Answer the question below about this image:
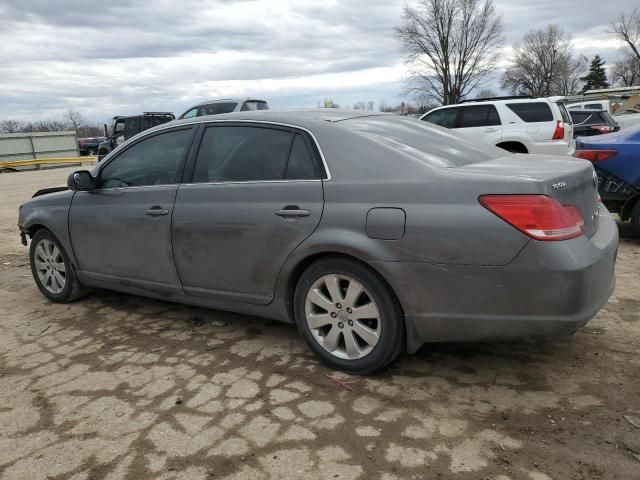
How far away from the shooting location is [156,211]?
3.95 metres

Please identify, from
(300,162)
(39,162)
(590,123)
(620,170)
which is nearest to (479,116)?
(620,170)

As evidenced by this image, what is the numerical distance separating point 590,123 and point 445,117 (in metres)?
7.73

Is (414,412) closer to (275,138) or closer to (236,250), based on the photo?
(236,250)

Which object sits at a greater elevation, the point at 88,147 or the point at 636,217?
the point at 88,147

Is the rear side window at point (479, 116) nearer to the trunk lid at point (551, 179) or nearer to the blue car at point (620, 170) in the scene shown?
the blue car at point (620, 170)

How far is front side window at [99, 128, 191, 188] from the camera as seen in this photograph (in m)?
4.03

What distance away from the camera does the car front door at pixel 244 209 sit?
3328 mm

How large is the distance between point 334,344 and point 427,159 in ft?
4.04

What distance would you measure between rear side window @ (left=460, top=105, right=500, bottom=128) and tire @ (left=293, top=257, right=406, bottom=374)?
8.54 m

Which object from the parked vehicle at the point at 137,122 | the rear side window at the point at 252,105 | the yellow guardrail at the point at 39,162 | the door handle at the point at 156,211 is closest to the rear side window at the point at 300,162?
the door handle at the point at 156,211

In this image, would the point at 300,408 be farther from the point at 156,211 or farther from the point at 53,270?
the point at 53,270

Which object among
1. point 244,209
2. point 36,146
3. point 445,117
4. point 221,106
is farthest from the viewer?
point 36,146

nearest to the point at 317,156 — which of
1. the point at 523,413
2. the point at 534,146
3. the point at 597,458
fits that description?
the point at 523,413

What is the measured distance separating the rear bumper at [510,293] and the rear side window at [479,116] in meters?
8.21
